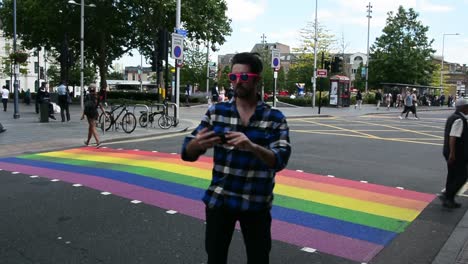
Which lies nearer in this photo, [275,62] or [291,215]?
[291,215]

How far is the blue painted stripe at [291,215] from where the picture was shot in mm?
5477

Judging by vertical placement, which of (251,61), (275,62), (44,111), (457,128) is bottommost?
(44,111)

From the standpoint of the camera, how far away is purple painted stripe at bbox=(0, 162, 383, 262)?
493cm

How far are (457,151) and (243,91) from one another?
507 cm

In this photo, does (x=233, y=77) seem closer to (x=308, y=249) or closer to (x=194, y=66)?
(x=308, y=249)

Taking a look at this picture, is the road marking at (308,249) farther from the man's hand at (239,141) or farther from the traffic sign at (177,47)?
the traffic sign at (177,47)

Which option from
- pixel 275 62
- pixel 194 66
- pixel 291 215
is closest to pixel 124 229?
pixel 291 215

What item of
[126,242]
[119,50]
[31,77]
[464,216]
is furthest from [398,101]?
[31,77]

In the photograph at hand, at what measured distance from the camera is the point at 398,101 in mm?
45438

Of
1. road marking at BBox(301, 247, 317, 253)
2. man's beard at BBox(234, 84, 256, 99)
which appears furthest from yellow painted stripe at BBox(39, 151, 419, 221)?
man's beard at BBox(234, 84, 256, 99)

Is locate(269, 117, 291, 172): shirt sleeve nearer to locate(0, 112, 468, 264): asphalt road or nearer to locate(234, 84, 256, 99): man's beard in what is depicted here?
locate(234, 84, 256, 99): man's beard

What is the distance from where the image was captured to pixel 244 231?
114 inches

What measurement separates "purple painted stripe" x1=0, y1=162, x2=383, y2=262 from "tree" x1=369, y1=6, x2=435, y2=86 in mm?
55399

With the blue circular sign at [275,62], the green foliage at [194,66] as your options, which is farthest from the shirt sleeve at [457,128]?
the green foliage at [194,66]
